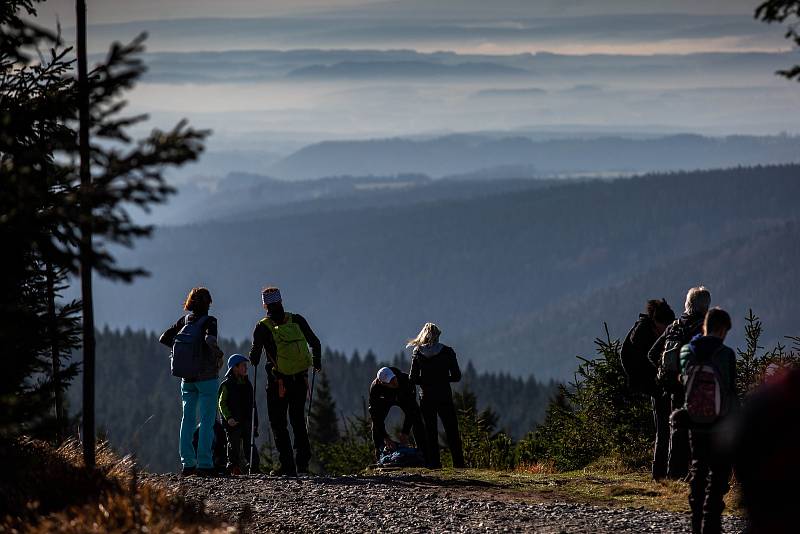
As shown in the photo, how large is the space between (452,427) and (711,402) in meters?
7.43

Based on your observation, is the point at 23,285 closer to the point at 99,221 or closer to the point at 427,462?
the point at 99,221

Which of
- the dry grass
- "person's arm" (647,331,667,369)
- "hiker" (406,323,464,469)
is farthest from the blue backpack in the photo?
"person's arm" (647,331,667,369)

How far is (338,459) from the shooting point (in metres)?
22.5

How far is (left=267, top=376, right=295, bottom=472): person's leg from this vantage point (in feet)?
48.9

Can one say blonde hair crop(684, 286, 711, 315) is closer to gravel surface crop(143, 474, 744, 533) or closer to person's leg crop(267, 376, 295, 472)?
gravel surface crop(143, 474, 744, 533)

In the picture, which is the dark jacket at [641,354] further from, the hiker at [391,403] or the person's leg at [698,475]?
the hiker at [391,403]

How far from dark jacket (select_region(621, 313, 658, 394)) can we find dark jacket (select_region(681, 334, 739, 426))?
3.73 meters

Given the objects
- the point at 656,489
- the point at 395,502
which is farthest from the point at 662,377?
the point at 395,502

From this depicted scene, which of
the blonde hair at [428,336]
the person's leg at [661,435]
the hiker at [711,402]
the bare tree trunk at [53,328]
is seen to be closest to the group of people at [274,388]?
the blonde hair at [428,336]

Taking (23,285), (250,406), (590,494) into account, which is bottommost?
(590,494)

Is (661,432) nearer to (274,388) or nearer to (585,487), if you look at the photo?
(585,487)

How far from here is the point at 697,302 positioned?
37.7ft

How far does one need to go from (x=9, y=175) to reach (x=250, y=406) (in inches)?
339

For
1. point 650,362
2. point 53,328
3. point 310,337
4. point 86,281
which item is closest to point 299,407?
point 310,337
